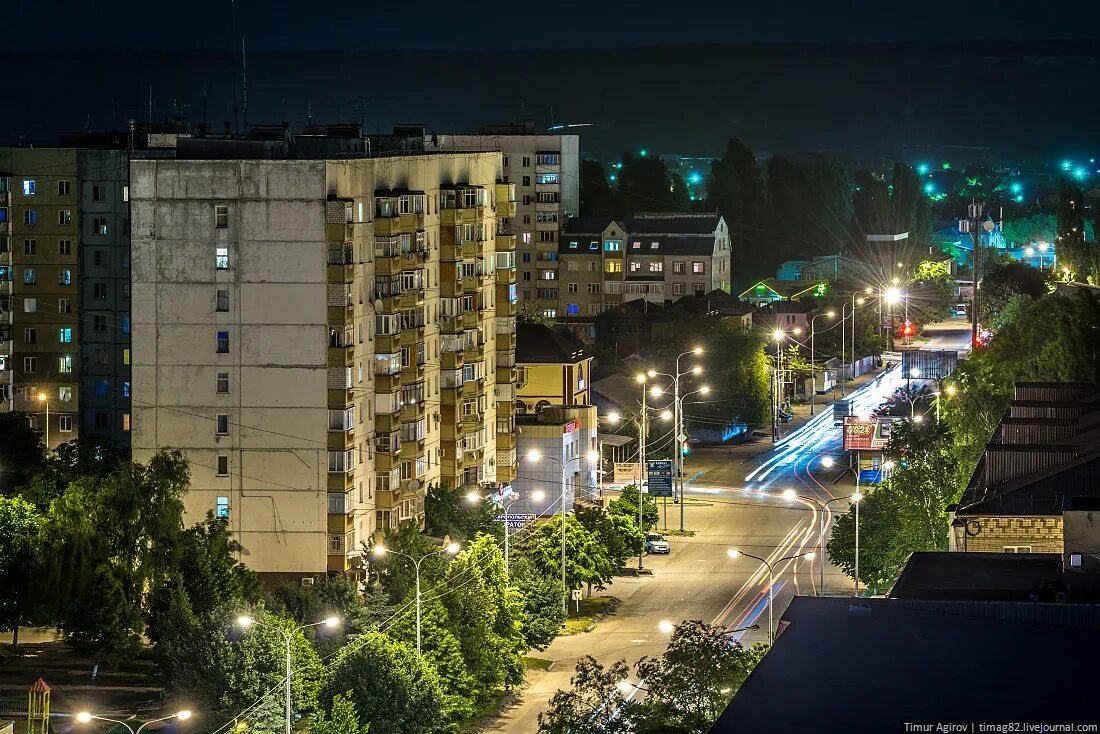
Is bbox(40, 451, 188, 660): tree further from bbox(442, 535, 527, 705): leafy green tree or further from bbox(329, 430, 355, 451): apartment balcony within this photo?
bbox(442, 535, 527, 705): leafy green tree

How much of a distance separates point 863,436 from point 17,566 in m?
43.3

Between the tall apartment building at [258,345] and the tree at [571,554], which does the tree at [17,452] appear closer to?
the tall apartment building at [258,345]

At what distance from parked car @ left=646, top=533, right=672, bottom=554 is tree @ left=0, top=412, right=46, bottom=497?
20.7 metres

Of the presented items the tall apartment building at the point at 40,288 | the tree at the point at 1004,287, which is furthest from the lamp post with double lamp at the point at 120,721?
the tree at the point at 1004,287

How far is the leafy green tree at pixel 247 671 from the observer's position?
146 ft

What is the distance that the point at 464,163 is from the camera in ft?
250

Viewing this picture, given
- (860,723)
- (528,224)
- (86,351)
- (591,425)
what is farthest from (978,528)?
(528,224)

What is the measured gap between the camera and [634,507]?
72812 millimetres

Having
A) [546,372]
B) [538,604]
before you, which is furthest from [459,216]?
[538,604]

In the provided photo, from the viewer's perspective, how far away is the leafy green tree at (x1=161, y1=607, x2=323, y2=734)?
44.6 metres

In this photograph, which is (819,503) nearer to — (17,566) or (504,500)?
(504,500)

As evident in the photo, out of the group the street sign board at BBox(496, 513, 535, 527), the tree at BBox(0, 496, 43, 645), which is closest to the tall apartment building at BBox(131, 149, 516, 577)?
the street sign board at BBox(496, 513, 535, 527)

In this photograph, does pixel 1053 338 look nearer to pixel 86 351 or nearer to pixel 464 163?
pixel 464 163

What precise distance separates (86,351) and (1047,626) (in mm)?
60453
